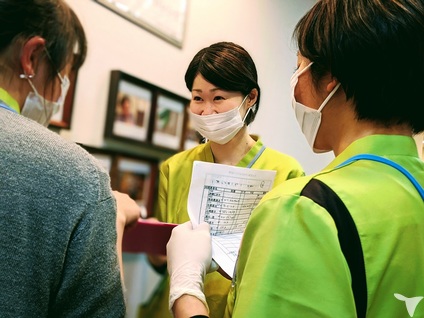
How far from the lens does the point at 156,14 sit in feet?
3.66

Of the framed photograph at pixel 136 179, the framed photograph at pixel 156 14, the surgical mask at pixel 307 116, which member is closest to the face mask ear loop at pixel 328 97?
the surgical mask at pixel 307 116

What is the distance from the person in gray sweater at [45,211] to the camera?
1.74ft

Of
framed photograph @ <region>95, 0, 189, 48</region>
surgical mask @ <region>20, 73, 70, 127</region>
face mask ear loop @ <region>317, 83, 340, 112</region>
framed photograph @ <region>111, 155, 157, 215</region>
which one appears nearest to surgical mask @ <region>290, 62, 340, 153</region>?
face mask ear loop @ <region>317, 83, 340, 112</region>

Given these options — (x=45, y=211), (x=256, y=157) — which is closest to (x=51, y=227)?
(x=45, y=211)

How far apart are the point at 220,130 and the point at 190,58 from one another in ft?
0.61

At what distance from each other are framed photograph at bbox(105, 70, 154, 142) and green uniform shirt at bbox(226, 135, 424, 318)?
73 centimetres

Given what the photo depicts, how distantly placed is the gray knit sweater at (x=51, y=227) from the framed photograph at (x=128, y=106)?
0.58 meters

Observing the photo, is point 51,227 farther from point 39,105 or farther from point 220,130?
point 220,130

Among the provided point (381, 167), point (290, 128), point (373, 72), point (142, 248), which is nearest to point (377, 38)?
point (373, 72)

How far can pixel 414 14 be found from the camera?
1.70ft

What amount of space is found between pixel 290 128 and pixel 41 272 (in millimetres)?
595

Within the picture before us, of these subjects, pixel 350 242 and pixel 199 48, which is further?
pixel 199 48

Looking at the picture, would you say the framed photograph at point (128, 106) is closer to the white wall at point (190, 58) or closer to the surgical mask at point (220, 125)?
the white wall at point (190, 58)

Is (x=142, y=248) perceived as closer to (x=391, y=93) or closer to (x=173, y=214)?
(x=173, y=214)
